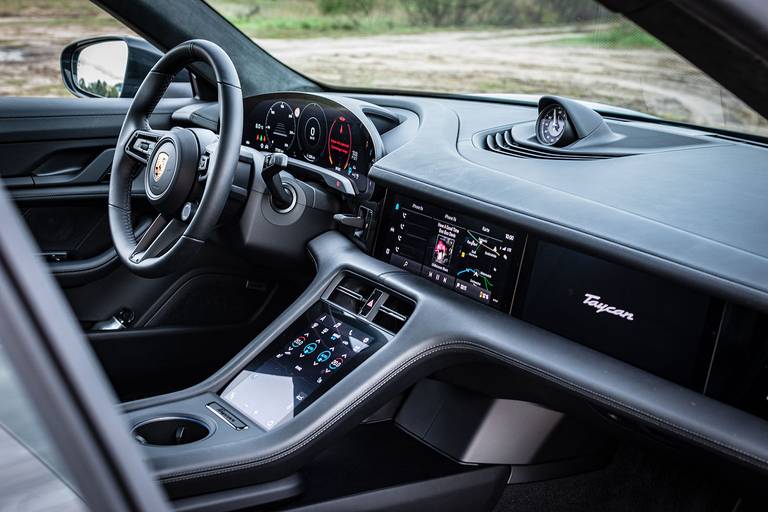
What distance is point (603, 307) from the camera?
1.65m

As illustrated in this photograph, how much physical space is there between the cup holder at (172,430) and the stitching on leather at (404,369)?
0.19 m

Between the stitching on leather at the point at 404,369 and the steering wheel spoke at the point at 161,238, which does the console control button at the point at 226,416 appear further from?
the steering wheel spoke at the point at 161,238

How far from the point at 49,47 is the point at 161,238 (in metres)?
1.11

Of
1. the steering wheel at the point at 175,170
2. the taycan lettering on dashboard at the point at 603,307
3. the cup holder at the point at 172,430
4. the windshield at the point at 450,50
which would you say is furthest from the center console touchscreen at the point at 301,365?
the windshield at the point at 450,50

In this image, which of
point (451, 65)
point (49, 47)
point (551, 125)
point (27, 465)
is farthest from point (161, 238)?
point (451, 65)

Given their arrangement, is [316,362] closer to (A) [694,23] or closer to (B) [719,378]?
(B) [719,378]

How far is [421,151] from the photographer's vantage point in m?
2.12

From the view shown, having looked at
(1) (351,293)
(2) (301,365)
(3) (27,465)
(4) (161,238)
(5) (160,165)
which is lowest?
(2) (301,365)

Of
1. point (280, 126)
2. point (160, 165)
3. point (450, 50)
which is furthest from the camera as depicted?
point (450, 50)

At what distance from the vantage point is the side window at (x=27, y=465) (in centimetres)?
59

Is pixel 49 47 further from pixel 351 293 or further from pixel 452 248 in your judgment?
pixel 452 248

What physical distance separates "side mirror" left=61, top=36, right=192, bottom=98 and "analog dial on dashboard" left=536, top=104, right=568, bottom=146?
4.55 feet

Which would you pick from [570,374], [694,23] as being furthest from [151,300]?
[694,23]

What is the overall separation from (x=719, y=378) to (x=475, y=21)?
1339 millimetres
